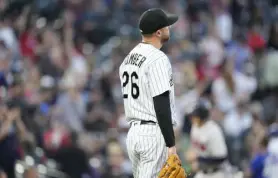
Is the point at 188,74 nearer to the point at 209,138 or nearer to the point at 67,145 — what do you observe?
the point at 67,145

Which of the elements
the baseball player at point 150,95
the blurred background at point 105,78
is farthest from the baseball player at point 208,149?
the baseball player at point 150,95

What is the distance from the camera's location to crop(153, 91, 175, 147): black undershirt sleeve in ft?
26.5

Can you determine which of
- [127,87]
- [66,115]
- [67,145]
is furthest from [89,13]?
[127,87]

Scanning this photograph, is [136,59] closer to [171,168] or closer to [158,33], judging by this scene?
[158,33]

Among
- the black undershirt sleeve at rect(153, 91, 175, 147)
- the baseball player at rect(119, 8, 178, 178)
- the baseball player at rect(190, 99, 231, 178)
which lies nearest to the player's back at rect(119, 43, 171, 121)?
the baseball player at rect(119, 8, 178, 178)

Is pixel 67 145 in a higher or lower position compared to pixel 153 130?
lower

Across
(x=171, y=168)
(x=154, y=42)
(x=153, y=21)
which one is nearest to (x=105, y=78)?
(x=154, y=42)

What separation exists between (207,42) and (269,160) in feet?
20.3

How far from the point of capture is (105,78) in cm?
1694

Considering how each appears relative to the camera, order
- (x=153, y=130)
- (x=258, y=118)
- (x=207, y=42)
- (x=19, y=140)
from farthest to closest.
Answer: (x=207, y=42)
(x=258, y=118)
(x=19, y=140)
(x=153, y=130)

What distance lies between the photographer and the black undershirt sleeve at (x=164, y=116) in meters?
8.09

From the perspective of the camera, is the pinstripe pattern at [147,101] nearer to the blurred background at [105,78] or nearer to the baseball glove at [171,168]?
the baseball glove at [171,168]

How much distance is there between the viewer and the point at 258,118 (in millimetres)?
15508

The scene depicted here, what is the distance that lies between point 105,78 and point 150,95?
8.73m
